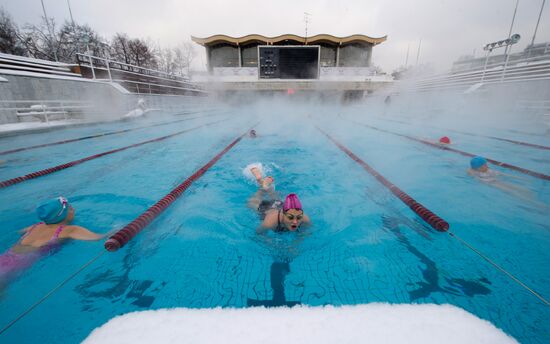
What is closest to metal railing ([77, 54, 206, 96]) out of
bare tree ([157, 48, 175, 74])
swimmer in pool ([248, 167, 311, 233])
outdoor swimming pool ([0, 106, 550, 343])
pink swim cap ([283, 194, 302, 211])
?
outdoor swimming pool ([0, 106, 550, 343])

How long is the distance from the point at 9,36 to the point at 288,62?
2694cm

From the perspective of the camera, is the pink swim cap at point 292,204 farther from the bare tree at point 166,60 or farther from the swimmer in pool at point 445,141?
the bare tree at point 166,60

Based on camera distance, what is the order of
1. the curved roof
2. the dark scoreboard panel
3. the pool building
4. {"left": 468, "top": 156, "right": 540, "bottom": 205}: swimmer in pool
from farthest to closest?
1. the curved roof
2. the dark scoreboard panel
3. the pool building
4. {"left": 468, "top": 156, "right": 540, "bottom": 205}: swimmer in pool

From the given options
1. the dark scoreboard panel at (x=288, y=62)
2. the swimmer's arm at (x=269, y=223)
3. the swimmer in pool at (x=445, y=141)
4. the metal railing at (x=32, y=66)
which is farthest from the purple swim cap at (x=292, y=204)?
the dark scoreboard panel at (x=288, y=62)

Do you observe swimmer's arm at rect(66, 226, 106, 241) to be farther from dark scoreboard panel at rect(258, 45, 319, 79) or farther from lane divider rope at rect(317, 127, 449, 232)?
dark scoreboard panel at rect(258, 45, 319, 79)

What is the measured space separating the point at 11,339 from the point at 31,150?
6.98 metres

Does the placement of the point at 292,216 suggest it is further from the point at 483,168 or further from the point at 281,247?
the point at 483,168

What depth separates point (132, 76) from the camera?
595 inches

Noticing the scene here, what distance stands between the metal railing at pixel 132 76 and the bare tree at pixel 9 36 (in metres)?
16.4

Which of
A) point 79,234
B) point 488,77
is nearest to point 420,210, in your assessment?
point 79,234

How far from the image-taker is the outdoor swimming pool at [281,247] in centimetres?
180

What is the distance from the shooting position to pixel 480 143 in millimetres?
7598

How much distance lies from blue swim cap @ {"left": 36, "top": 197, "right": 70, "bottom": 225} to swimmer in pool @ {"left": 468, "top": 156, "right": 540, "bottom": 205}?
21.2 ft

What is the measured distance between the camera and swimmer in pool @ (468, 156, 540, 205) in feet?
12.7
